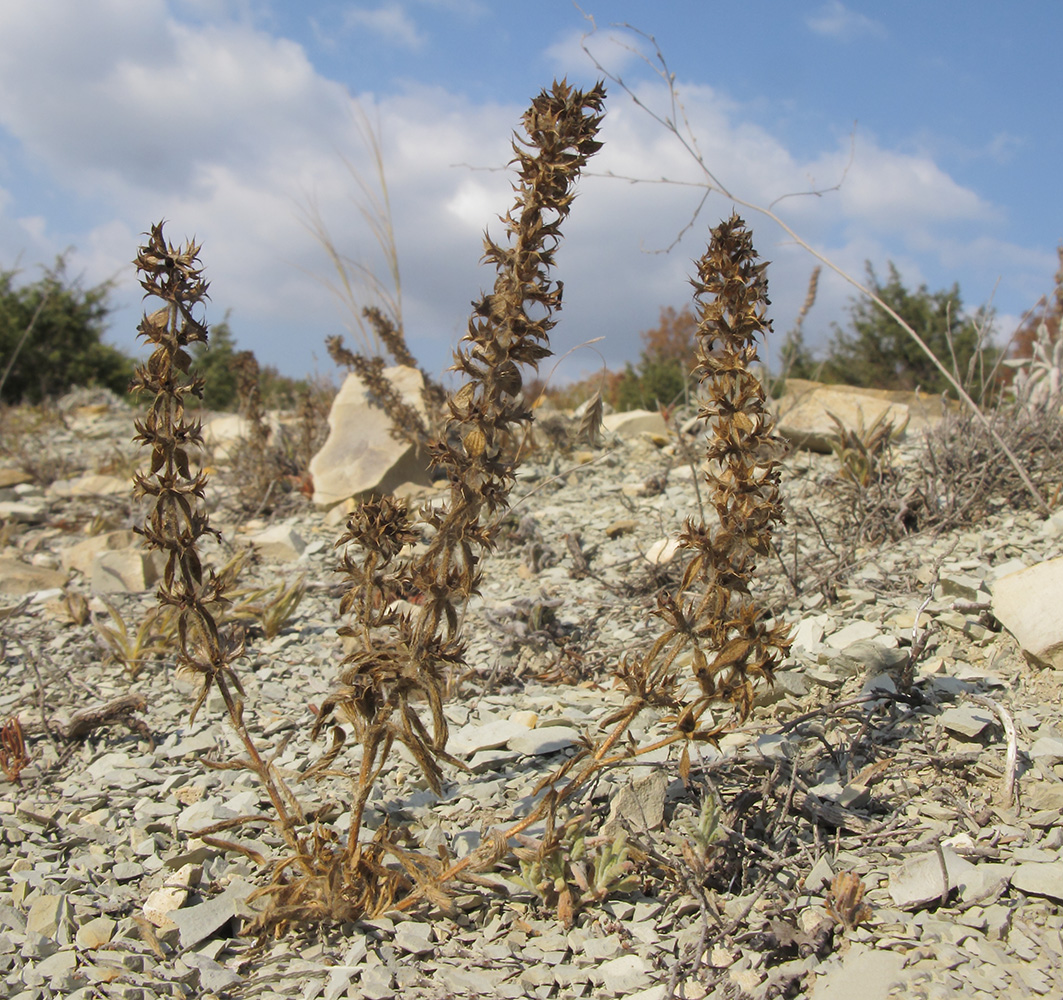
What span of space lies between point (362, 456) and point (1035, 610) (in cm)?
441

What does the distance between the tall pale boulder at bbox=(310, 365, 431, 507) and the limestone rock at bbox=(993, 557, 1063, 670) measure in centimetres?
367

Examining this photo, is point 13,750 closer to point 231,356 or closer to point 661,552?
point 661,552

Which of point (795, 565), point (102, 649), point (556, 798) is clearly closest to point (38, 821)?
point (102, 649)

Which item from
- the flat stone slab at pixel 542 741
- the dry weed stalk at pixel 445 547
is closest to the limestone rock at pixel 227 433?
the flat stone slab at pixel 542 741

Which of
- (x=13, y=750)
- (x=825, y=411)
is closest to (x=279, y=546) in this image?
(x=13, y=750)

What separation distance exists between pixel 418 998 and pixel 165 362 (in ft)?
4.76

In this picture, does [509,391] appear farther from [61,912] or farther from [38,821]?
[38,821]

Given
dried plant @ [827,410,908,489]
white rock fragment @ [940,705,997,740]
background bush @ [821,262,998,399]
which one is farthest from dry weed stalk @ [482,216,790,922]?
background bush @ [821,262,998,399]

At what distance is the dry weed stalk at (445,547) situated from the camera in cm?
164

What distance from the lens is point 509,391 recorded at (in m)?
1.69

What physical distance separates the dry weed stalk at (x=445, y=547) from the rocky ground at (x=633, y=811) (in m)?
0.13

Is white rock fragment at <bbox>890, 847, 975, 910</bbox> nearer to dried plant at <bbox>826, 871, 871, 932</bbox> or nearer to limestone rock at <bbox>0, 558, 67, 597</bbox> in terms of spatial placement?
dried plant at <bbox>826, 871, 871, 932</bbox>

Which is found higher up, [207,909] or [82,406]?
[82,406]

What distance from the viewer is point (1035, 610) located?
2.72m
